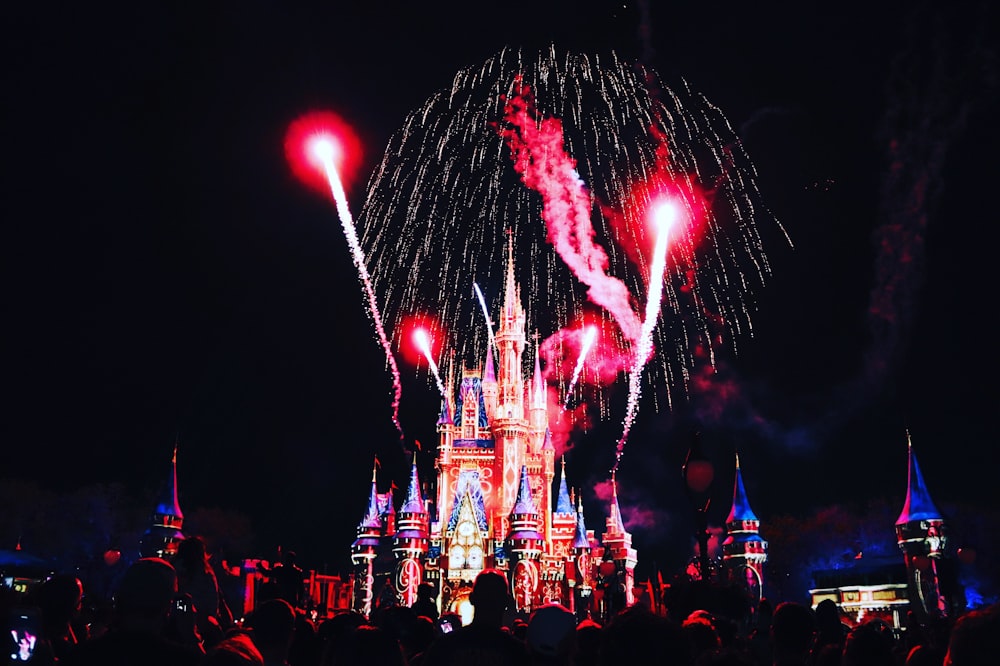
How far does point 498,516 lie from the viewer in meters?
79.8

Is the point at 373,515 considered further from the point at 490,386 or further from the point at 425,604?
the point at 425,604

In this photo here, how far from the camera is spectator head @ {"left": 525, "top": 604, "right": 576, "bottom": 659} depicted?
17.3 ft

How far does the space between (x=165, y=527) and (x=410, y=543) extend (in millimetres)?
20071

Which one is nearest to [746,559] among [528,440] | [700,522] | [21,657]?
[528,440]

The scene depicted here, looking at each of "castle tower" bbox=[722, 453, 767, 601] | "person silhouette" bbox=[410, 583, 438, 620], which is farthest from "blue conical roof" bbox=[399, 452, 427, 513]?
"person silhouette" bbox=[410, 583, 438, 620]

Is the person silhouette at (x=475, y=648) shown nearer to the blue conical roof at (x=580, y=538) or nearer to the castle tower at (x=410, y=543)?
the castle tower at (x=410, y=543)

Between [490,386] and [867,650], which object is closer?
[867,650]

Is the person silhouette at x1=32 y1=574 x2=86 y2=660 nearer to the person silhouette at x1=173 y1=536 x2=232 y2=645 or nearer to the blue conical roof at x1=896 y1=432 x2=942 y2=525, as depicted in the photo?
the person silhouette at x1=173 y1=536 x2=232 y2=645

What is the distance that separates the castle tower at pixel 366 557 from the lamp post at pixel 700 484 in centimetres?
6782

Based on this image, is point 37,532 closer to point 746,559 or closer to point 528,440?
point 528,440

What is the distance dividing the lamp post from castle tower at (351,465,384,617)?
67.8 metres

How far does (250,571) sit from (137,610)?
170 ft

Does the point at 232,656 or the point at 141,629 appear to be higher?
the point at 141,629

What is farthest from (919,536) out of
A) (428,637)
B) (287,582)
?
(428,637)
